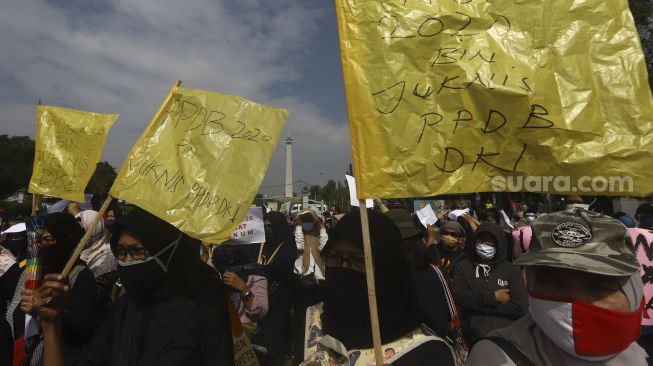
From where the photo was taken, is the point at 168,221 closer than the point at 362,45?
No

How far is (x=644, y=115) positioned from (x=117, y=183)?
8.81ft

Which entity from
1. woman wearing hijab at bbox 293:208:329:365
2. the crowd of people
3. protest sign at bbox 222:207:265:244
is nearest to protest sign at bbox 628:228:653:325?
the crowd of people

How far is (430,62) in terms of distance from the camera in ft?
6.19

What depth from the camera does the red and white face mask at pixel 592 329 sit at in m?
1.30

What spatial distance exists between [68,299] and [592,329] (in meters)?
2.75

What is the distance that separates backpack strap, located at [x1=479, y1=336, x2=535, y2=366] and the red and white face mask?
115 mm

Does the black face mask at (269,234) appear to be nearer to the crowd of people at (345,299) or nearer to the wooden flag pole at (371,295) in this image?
the crowd of people at (345,299)

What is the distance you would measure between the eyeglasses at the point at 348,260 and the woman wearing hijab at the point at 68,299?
1600mm

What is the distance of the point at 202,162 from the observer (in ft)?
8.75

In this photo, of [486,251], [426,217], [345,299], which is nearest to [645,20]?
[426,217]

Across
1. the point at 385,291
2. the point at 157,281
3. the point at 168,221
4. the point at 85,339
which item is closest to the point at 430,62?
the point at 385,291

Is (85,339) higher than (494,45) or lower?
lower

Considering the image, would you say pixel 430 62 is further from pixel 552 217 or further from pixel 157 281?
pixel 157 281

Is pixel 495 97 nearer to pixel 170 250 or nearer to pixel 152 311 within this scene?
pixel 170 250
